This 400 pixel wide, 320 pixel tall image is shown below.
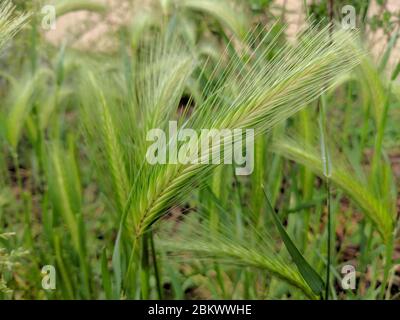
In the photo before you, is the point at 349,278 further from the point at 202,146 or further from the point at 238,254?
the point at 202,146

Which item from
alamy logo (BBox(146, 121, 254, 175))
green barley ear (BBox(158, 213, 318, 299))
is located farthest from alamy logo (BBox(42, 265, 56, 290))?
alamy logo (BBox(146, 121, 254, 175))

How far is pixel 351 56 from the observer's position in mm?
917

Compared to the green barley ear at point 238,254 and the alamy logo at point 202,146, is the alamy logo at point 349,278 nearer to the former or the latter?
the green barley ear at point 238,254

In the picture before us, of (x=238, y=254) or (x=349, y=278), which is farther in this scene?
(x=349, y=278)

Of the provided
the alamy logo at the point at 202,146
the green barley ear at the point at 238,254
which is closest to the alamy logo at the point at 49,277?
the green barley ear at the point at 238,254

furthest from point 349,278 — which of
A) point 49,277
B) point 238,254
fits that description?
point 49,277

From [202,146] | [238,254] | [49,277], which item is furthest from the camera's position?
[49,277]

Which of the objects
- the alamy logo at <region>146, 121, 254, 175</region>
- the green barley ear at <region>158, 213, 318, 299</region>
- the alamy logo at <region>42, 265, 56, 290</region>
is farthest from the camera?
the alamy logo at <region>42, 265, 56, 290</region>

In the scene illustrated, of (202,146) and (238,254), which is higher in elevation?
(202,146)

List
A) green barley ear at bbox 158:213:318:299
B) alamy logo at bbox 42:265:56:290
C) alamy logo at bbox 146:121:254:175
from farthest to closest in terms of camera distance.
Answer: alamy logo at bbox 42:265:56:290 → green barley ear at bbox 158:213:318:299 → alamy logo at bbox 146:121:254:175

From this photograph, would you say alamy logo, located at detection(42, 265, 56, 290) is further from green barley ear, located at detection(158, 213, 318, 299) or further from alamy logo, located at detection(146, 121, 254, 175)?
alamy logo, located at detection(146, 121, 254, 175)

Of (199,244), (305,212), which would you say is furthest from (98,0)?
(199,244)

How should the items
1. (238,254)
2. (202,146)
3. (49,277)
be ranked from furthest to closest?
(49,277), (238,254), (202,146)
